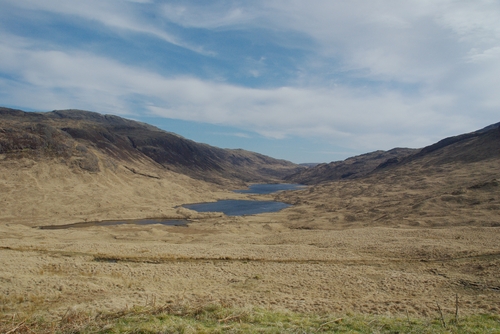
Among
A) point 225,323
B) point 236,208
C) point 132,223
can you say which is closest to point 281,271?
point 225,323

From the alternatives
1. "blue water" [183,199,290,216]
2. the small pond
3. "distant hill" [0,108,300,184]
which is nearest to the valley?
the small pond

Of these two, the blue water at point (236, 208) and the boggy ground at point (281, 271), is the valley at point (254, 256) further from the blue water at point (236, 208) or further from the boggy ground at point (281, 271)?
the blue water at point (236, 208)

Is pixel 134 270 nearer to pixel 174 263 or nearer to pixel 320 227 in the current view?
pixel 174 263

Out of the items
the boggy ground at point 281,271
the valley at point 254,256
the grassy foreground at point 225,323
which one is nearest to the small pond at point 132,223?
the valley at point 254,256

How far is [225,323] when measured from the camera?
1206cm

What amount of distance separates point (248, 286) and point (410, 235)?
889 inches

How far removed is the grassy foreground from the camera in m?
11.1

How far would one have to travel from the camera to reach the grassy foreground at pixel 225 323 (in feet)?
36.3

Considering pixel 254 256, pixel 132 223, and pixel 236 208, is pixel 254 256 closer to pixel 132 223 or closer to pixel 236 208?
pixel 132 223

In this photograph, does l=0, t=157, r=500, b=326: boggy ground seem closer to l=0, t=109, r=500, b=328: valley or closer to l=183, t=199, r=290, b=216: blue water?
l=0, t=109, r=500, b=328: valley

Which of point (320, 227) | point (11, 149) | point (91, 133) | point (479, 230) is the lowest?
point (320, 227)

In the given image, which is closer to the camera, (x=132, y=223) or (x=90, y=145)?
(x=132, y=223)

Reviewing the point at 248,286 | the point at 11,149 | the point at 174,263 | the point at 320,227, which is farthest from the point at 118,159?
the point at 248,286

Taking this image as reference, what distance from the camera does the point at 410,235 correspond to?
33094 mm
